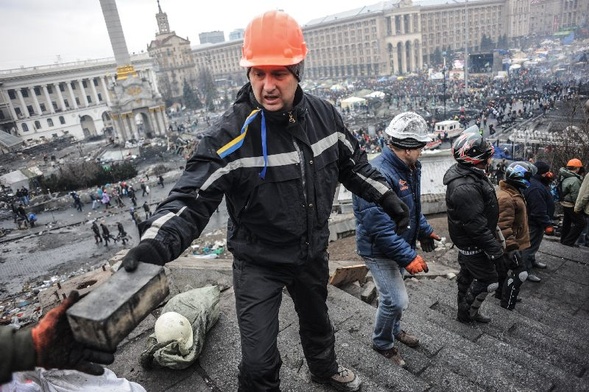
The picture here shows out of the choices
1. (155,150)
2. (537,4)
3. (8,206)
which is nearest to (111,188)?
(8,206)

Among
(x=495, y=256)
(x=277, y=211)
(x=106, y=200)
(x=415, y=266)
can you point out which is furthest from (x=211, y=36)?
(x=277, y=211)

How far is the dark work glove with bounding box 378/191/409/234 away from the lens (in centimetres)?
224

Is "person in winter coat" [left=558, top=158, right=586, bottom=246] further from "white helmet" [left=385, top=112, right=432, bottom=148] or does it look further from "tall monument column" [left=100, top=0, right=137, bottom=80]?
"tall monument column" [left=100, top=0, right=137, bottom=80]

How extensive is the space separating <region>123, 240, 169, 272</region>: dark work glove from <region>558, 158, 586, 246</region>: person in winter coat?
7.07 meters

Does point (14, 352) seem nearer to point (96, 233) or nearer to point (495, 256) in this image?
point (495, 256)

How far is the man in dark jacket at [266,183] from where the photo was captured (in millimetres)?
1789

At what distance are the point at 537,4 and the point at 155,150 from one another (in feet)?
275

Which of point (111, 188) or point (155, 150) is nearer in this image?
point (111, 188)

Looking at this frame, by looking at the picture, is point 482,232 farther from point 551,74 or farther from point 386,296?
point 551,74

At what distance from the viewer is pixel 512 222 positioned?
3.98 metres

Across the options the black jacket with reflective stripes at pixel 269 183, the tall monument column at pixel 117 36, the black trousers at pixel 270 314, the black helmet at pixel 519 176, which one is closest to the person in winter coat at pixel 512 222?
the black helmet at pixel 519 176

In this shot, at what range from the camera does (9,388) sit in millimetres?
1833

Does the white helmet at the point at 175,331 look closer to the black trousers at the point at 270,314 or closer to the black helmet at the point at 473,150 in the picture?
the black trousers at the point at 270,314

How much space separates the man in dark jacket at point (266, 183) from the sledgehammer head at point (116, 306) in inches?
12.6
